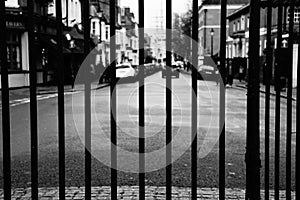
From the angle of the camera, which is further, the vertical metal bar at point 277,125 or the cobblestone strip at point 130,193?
the cobblestone strip at point 130,193

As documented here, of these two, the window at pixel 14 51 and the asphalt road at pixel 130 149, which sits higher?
the window at pixel 14 51

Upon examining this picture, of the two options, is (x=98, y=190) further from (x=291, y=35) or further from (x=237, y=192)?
(x=291, y=35)

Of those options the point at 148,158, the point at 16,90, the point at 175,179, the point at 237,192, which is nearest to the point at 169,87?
the point at 237,192

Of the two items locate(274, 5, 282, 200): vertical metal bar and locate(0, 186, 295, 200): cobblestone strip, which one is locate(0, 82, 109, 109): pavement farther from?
locate(274, 5, 282, 200): vertical metal bar

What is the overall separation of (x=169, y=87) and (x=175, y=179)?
390 centimetres

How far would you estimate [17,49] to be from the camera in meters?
30.4

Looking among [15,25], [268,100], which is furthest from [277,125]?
[15,25]

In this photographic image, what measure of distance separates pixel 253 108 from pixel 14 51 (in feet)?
93.5

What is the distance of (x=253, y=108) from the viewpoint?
3336 mm

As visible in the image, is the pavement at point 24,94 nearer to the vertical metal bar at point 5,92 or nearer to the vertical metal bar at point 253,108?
the vertical metal bar at point 5,92

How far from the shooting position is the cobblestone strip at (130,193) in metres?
5.63

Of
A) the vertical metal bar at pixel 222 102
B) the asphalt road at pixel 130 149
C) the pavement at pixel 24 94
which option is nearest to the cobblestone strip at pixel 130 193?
the asphalt road at pixel 130 149

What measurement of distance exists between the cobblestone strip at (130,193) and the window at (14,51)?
24707 millimetres

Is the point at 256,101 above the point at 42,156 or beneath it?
above
